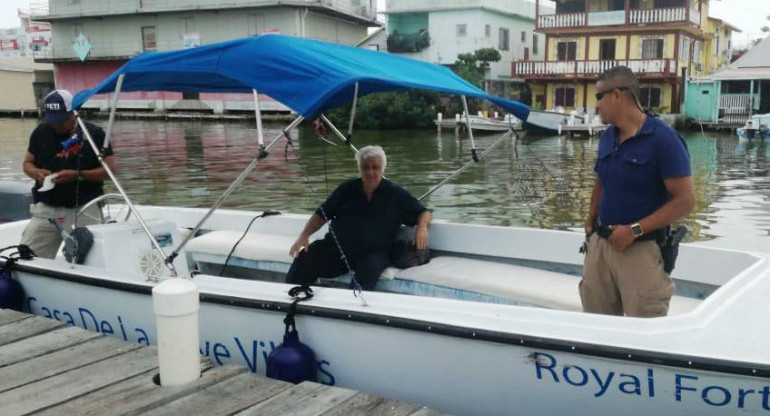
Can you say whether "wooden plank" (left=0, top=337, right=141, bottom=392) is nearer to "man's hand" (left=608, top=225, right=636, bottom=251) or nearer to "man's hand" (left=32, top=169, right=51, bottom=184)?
"man's hand" (left=32, top=169, right=51, bottom=184)

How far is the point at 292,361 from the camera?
3.85 meters

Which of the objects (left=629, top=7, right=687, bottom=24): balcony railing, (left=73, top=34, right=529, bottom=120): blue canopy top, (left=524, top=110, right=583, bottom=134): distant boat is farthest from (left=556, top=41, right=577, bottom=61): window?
(left=73, top=34, right=529, bottom=120): blue canopy top

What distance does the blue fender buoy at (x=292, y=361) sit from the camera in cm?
384

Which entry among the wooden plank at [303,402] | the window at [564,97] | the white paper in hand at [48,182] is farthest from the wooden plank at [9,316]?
the window at [564,97]

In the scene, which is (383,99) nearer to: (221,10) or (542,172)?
(221,10)

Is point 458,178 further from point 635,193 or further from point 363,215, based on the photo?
point 635,193

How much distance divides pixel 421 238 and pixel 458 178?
1255cm

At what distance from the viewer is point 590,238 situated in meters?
3.87

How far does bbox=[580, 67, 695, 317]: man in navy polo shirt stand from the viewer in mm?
3342

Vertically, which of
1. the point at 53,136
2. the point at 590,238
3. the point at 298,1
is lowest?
the point at 590,238

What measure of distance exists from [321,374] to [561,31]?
3548 cm

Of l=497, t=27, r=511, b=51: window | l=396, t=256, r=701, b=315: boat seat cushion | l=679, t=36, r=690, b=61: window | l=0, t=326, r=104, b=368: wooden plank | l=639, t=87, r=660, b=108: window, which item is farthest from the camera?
l=497, t=27, r=511, b=51: window

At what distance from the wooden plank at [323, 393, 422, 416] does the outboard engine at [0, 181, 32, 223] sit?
19.3ft

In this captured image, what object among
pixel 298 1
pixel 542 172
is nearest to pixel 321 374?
pixel 542 172
